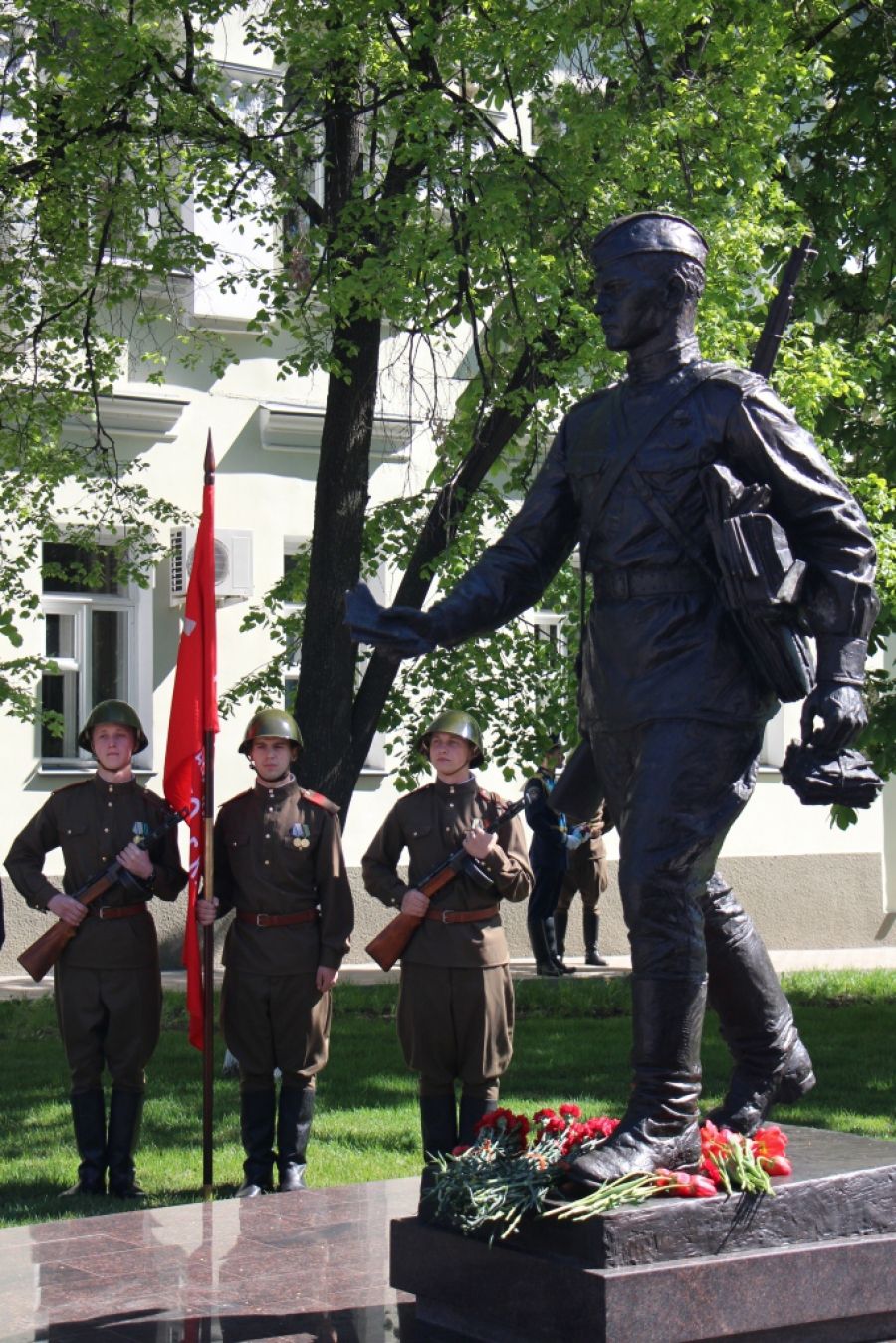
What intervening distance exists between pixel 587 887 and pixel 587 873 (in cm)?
17

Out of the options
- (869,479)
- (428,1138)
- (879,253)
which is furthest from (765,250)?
(428,1138)

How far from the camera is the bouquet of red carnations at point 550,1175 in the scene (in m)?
4.78

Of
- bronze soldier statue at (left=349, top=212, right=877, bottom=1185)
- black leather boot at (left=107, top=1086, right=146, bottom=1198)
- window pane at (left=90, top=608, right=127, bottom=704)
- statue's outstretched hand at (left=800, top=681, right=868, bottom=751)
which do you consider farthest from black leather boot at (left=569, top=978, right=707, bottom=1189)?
window pane at (left=90, top=608, right=127, bottom=704)

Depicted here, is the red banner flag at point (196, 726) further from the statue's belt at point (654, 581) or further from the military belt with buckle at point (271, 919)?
the statue's belt at point (654, 581)

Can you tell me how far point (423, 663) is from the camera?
13.7 m

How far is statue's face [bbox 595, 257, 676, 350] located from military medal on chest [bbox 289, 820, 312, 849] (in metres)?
3.80

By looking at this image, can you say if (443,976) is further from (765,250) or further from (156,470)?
(156,470)

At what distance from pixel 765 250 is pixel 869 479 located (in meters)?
2.00

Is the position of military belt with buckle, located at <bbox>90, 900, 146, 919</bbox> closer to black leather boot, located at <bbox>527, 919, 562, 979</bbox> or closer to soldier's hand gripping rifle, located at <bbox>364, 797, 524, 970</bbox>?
soldier's hand gripping rifle, located at <bbox>364, 797, 524, 970</bbox>

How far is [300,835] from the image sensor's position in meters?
8.70

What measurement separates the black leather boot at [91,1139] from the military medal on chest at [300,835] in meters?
1.34

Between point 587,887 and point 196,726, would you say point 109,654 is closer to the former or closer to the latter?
point 587,887

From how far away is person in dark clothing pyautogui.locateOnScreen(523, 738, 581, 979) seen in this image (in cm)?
1698

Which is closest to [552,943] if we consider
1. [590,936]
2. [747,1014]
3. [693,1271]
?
[590,936]
